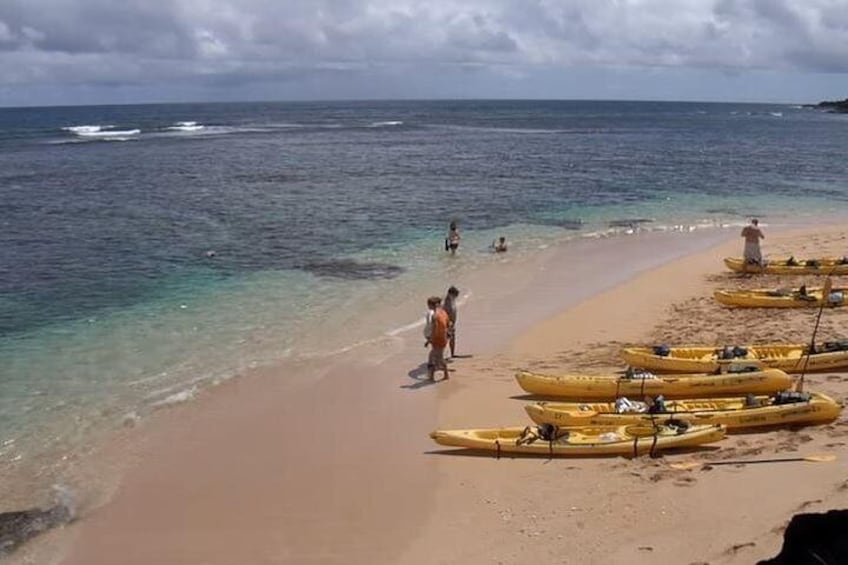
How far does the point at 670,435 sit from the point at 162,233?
2371 centimetres

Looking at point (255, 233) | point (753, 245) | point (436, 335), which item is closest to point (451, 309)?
point (436, 335)

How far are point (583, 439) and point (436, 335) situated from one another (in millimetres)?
3996

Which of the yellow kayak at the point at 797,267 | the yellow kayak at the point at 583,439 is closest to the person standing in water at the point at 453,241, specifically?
the yellow kayak at the point at 797,267

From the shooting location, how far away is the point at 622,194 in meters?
42.8

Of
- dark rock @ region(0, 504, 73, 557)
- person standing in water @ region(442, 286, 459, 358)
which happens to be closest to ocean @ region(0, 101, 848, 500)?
dark rock @ region(0, 504, 73, 557)

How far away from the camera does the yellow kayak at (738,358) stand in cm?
1423

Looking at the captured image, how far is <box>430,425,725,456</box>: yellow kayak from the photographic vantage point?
37.6 feet

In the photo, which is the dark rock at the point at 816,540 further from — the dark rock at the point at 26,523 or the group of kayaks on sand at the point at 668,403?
the dark rock at the point at 26,523

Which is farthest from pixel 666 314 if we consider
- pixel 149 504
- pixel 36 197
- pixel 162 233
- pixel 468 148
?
pixel 468 148

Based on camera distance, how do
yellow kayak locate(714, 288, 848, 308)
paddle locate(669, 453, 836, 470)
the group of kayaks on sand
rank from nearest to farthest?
1. paddle locate(669, 453, 836, 470)
2. the group of kayaks on sand
3. yellow kayak locate(714, 288, 848, 308)

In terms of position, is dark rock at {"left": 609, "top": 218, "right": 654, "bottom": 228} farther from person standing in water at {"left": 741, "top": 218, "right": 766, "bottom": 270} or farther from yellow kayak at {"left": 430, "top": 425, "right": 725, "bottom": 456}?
yellow kayak at {"left": 430, "top": 425, "right": 725, "bottom": 456}

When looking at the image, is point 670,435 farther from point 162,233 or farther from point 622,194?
point 622,194

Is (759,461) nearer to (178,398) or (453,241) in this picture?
(178,398)

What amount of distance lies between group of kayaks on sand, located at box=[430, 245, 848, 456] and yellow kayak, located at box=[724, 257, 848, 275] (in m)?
8.20
